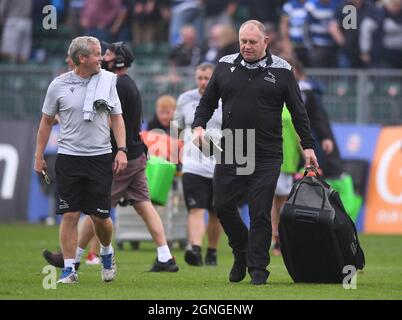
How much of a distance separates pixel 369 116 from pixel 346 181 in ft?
9.63

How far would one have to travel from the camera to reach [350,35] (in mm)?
23719

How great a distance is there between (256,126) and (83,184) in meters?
1.66

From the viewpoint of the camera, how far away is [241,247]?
11.9 metres

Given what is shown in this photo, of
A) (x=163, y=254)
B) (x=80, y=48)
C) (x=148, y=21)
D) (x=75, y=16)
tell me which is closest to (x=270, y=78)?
(x=80, y=48)

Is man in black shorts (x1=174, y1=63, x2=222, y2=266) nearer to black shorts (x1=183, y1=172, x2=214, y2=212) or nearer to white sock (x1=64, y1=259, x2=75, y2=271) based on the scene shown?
black shorts (x1=183, y1=172, x2=214, y2=212)

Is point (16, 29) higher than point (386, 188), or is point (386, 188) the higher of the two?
point (16, 29)

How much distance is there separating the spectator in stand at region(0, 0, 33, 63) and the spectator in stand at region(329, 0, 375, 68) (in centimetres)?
642

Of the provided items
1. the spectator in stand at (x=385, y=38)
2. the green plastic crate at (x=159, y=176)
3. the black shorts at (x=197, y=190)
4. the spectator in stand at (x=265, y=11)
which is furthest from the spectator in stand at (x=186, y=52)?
the black shorts at (x=197, y=190)

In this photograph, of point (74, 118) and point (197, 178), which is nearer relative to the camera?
point (74, 118)

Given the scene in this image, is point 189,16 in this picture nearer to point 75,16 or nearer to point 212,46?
point 212,46

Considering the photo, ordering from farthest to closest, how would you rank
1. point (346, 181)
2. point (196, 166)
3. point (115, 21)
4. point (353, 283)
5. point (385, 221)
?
point (115, 21)
point (385, 221)
point (346, 181)
point (196, 166)
point (353, 283)
